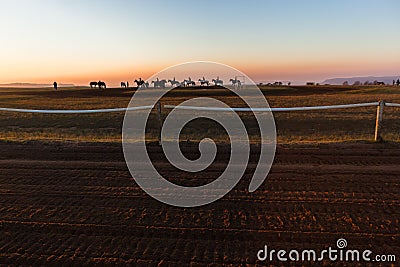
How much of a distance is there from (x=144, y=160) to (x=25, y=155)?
10.0 feet

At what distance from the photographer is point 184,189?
5578mm

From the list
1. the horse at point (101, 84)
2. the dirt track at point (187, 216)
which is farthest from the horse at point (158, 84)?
the horse at point (101, 84)

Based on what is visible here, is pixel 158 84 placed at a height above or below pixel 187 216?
above

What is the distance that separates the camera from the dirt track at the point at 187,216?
12.5ft

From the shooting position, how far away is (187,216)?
15.2ft

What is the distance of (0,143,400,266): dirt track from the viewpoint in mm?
3805

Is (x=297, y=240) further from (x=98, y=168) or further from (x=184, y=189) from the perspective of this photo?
(x=98, y=168)

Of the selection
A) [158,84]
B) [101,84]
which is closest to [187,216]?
[158,84]

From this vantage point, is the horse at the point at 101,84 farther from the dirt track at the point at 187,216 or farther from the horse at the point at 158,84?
the dirt track at the point at 187,216

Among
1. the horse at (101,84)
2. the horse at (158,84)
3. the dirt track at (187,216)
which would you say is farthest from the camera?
the horse at (101,84)

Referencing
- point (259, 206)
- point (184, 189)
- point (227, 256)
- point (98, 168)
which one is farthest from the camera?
point (98, 168)

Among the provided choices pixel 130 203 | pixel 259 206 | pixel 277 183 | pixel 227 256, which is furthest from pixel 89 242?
pixel 277 183

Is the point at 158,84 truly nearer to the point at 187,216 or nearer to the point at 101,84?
the point at 187,216

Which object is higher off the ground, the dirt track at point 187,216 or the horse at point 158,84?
the horse at point 158,84
